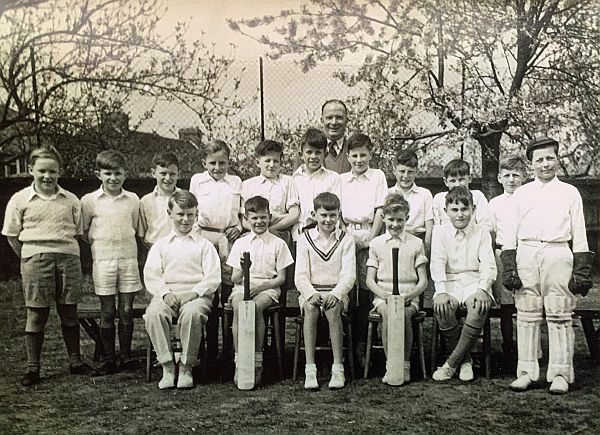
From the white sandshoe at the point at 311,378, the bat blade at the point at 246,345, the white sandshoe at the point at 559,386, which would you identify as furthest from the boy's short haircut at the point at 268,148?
the white sandshoe at the point at 559,386

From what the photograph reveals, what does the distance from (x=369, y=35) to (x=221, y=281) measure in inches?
64.4

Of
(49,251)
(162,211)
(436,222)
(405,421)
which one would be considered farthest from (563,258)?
(49,251)

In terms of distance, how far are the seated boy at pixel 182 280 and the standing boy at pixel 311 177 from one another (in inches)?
23.3

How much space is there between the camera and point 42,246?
3.40m

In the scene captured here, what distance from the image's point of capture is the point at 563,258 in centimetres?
318

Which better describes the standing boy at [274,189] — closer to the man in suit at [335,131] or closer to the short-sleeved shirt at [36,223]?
the man in suit at [335,131]

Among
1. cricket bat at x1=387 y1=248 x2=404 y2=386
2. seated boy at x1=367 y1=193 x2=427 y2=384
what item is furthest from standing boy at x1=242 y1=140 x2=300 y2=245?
cricket bat at x1=387 y1=248 x2=404 y2=386

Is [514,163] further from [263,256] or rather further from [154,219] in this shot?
[154,219]

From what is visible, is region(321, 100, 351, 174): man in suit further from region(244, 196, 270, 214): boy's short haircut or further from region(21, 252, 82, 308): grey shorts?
region(21, 252, 82, 308): grey shorts

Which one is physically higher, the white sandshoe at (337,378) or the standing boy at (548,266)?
the standing boy at (548,266)

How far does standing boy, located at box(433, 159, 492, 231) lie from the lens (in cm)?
372

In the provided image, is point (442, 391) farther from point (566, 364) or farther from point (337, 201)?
point (337, 201)

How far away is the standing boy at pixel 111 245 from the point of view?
3.52m

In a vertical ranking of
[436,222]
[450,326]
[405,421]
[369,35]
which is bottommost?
[405,421]
